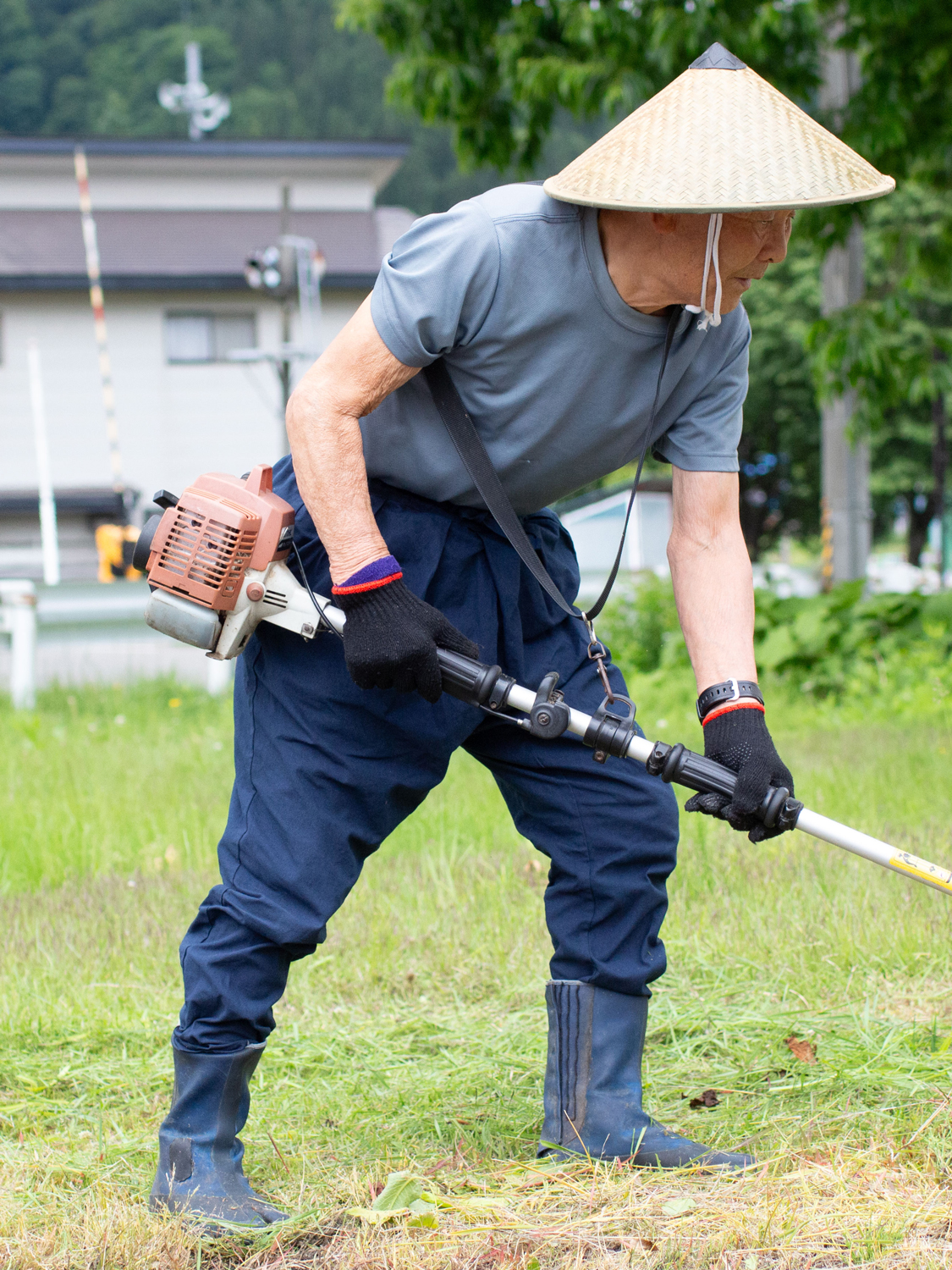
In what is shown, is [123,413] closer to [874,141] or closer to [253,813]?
[874,141]

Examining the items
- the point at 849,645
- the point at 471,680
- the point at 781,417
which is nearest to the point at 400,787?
the point at 471,680

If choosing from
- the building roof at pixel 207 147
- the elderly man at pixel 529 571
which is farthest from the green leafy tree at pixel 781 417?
the elderly man at pixel 529 571

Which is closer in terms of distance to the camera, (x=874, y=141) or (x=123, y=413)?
(x=874, y=141)

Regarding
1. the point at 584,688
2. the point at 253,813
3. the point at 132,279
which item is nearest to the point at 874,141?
the point at 584,688

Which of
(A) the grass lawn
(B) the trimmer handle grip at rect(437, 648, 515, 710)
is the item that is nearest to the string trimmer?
(B) the trimmer handle grip at rect(437, 648, 515, 710)

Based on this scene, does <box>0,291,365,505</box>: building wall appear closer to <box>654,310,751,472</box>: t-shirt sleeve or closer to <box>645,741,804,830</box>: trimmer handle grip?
<box>654,310,751,472</box>: t-shirt sleeve

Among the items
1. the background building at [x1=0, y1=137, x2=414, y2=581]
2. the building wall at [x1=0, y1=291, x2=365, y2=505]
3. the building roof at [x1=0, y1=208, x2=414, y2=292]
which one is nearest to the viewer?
the building roof at [x1=0, y1=208, x2=414, y2=292]

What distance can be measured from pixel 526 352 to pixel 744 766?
864mm

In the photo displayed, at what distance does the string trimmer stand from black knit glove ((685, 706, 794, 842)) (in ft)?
0.09

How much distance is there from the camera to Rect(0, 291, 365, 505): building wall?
23531 millimetres

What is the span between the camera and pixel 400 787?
8.33 feet

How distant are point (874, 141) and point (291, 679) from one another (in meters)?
6.25

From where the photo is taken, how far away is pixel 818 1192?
2.29 m

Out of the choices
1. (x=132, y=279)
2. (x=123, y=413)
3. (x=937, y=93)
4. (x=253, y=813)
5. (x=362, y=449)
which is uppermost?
(x=937, y=93)
